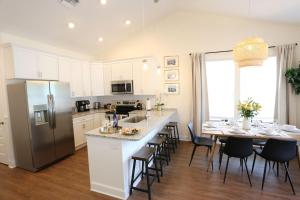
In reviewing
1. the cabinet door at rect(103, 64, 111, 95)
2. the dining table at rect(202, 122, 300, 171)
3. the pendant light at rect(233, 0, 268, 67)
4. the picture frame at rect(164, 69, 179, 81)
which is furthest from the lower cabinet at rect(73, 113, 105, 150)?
the pendant light at rect(233, 0, 268, 67)

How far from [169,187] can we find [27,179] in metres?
2.65

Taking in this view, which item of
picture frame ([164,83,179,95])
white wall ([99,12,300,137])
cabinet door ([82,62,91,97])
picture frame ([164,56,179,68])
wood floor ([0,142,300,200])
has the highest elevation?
white wall ([99,12,300,137])

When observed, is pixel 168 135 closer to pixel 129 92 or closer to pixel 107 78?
pixel 129 92

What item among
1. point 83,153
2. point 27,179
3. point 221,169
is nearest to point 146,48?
point 83,153

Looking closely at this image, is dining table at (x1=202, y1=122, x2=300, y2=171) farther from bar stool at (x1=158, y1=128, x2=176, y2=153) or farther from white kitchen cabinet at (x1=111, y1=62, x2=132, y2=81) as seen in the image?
white kitchen cabinet at (x1=111, y1=62, x2=132, y2=81)

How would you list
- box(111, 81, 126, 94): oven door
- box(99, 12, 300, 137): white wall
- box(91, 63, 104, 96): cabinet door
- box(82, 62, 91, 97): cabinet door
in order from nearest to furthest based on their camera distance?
1. box(99, 12, 300, 137): white wall
2. box(82, 62, 91, 97): cabinet door
3. box(111, 81, 126, 94): oven door
4. box(91, 63, 104, 96): cabinet door

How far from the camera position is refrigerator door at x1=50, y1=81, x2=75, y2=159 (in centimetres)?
363

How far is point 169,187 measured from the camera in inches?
106

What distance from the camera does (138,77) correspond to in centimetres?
497

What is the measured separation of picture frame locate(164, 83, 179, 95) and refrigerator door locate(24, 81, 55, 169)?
3.13 m

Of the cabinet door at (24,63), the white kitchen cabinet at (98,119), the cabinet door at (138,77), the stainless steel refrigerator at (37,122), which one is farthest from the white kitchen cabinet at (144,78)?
the cabinet door at (24,63)

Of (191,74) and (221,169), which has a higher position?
(191,74)

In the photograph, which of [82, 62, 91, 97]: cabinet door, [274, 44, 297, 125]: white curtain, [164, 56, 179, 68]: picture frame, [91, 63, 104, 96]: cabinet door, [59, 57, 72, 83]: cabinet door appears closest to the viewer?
[274, 44, 297, 125]: white curtain

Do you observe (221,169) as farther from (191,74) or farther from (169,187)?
(191,74)
